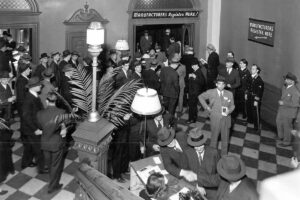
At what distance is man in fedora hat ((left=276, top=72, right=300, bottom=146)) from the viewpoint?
7242 millimetres

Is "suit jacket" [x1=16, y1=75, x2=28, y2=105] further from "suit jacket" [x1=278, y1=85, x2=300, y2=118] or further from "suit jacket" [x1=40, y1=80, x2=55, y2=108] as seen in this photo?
"suit jacket" [x1=278, y1=85, x2=300, y2=118]

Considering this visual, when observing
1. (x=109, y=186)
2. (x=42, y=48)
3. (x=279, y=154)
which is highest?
(x=42, y=48)

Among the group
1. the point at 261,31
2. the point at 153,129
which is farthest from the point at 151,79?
the point at 261,31

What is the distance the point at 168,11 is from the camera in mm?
11227

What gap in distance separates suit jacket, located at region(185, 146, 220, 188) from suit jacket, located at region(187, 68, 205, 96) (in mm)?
3800

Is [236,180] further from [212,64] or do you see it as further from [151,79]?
[212,64]

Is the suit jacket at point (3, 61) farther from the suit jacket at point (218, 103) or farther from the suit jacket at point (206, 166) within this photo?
the suit jacket at point (206, 166)

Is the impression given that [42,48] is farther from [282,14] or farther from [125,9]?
[282,14]

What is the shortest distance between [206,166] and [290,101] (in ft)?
11.1

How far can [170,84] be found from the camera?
328 inches

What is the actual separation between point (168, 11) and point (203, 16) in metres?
1.25

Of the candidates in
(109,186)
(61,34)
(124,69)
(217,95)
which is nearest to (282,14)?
(217,95)

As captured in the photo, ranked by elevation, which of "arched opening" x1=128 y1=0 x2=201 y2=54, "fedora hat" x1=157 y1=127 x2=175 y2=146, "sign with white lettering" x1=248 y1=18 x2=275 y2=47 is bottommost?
"fedora hat" x1=157 y1=127 x2=175 y2=146

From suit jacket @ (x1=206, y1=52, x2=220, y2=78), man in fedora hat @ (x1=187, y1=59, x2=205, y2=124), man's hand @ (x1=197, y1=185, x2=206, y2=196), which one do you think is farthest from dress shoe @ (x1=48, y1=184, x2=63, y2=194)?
suit jacket @ (x1=206, y1=52, x2=220, y2=78)
